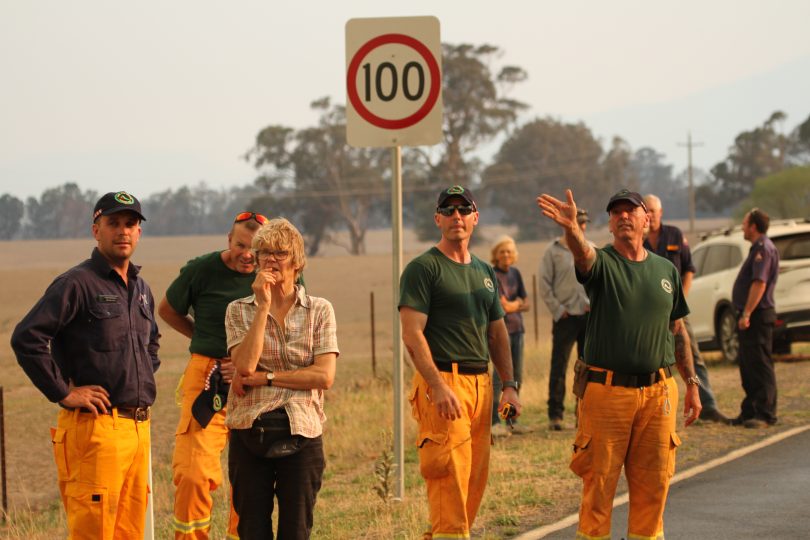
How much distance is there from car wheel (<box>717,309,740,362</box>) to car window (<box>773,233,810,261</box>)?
3.40 ft

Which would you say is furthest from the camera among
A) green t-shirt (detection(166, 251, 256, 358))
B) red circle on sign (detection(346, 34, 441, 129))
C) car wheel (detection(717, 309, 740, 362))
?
car wheel (detection(717, 309, 740, 362))

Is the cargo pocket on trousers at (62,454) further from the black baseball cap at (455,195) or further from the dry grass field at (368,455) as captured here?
the dry grass field at (368,455)

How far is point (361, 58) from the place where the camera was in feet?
29.9

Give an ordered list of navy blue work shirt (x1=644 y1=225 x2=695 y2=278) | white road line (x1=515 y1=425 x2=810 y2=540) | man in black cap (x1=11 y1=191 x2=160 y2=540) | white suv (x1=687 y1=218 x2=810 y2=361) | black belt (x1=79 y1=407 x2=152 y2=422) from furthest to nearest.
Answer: white suv (x1=687 y1=218 x2=810 y2=361), navy blue work shirt (x1=644 y1=225 x2=695 y2=278), white road line (x1=515 y1=425 x2=810 y2=540), black belt (x1=79 y1=407 x2=152 y2=422), man in black cap (x1=11 y1=191 x2=160 y2=540)

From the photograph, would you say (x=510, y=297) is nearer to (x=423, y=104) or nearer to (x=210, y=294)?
(x=423, y=104)

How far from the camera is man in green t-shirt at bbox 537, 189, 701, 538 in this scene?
704 cm

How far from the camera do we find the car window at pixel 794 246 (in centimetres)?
1828

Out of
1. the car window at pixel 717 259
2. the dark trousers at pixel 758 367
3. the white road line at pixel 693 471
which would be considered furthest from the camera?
the car window at pixel 717 259

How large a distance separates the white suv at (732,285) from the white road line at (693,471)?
18.0 feet

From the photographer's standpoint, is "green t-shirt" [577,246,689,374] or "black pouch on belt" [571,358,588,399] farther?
"black pouch on belt" [571,358,588,399]

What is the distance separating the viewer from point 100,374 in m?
6.23

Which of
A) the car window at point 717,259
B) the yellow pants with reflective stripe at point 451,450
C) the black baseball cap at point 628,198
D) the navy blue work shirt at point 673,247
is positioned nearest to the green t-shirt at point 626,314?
the black baseball cap at point 628,198

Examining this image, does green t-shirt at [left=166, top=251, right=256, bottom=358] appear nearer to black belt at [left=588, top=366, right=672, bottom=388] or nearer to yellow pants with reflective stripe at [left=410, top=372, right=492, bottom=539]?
yellow pants with reflective stripe at [left=410, top=372, right=492, bottom=539]

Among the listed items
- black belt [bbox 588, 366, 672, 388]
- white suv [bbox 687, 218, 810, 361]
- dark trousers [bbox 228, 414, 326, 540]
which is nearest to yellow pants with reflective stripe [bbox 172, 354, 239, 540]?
dark trousers [bbox 228, 414, 326, 540]
